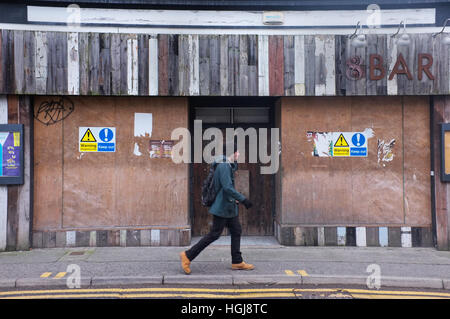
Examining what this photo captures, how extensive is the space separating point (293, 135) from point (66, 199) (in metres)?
4.80

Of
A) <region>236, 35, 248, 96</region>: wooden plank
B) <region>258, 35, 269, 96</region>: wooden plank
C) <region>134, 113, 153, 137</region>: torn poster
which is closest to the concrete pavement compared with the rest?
<region>134, 113, 153, 137</region>: torn poster

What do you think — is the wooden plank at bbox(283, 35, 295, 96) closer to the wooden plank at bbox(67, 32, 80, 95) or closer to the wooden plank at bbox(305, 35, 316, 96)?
the wooden plank at bbox(305, 35, 316, 96)

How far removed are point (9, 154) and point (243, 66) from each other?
16.0ft

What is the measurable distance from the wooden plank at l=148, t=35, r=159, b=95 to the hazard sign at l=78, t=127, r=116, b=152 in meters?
1.21

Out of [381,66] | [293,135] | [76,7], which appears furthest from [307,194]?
[76,7]

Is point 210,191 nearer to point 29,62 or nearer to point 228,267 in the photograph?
point 228,267

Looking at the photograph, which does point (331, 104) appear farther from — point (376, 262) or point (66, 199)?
point (66, 199)

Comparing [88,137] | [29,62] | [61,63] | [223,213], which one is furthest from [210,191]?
[29,62]

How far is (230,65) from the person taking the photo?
7.77 metres

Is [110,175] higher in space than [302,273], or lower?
higher

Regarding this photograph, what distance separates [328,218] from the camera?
8.10 meters

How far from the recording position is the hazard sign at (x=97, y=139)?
7957mm

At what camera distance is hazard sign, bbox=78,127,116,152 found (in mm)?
7957

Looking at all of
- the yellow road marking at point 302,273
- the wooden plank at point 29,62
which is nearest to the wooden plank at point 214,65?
the wooden plank at point 29,62
